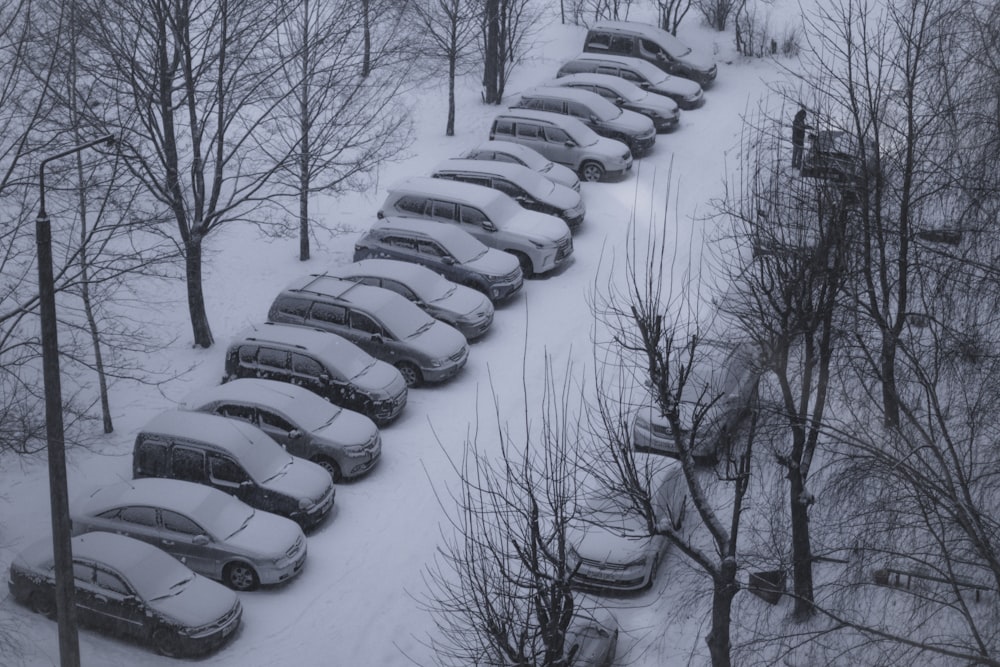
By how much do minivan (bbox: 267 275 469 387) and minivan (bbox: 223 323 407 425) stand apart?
23.2 inches

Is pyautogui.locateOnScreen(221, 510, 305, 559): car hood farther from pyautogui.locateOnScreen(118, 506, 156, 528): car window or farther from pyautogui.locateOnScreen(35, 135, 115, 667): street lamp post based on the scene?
pyautogui.locateOnScreen(35, 135, 115, 667): street lamp post

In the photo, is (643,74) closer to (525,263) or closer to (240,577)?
(525,263)

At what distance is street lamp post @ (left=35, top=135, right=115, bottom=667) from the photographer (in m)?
10.7

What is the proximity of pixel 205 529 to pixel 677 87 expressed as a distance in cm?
2060

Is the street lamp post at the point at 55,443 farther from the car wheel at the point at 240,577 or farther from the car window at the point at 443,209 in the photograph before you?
the car window at the point at 443,209

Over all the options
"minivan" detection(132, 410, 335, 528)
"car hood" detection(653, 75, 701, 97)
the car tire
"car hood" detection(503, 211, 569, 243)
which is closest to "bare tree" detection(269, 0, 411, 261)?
"car hood" detection(503, 211, 569, 243)

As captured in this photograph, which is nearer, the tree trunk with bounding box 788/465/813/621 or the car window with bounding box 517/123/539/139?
the tree trunk with bounding box 788/465/813/621

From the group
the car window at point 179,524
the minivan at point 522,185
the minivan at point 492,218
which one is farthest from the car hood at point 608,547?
the minivan at point 522,185

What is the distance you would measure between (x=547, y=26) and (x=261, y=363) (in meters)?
21.8

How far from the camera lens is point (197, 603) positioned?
13672mm

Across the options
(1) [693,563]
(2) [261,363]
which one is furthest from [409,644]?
(2) [261,363]

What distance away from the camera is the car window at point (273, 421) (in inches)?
663

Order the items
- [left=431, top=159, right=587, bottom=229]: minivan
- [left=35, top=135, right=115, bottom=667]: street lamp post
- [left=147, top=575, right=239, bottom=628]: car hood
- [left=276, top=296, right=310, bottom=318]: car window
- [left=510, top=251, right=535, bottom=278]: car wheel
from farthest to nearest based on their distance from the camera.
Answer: [left=431, top=159, right=587, bottom=229]: minivan < [left=510, top=251, right=535, bottom=278]: car wheel < [left=276, top=296, right=310, bottom=318]: car window < [left=147, top=575, right=239, bottom=628]: car hood < [left=35, top=135, right=115, bottom=667]: street lamp post

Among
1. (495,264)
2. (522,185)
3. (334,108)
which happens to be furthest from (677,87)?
(495,264)
